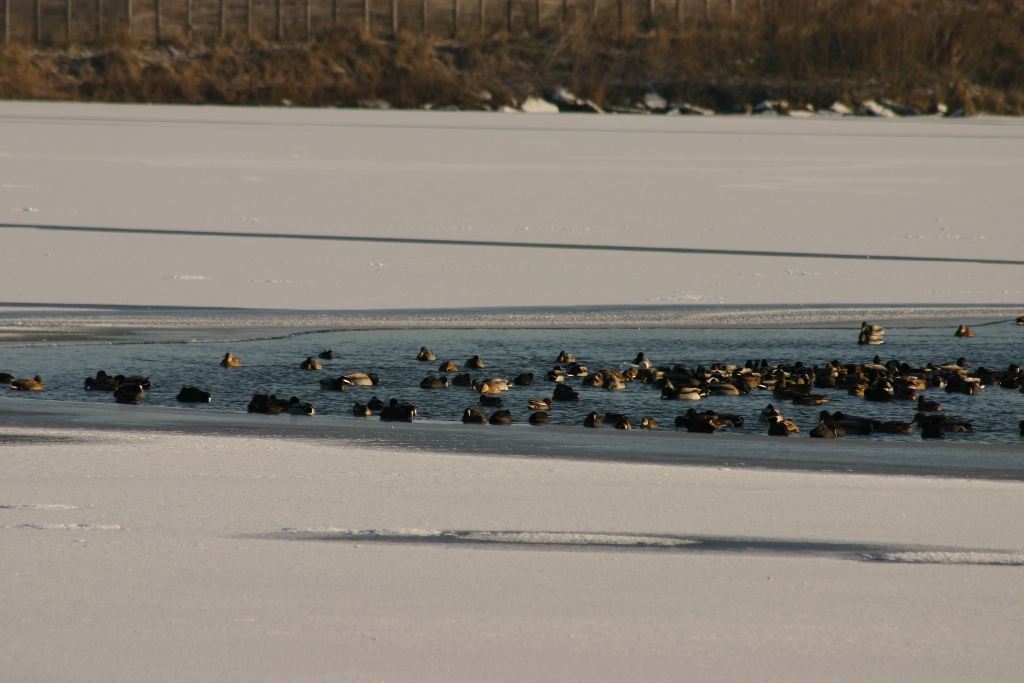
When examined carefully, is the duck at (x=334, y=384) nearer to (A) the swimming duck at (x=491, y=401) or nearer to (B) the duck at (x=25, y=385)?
(A) the swimming duck at (x=491, y=401)

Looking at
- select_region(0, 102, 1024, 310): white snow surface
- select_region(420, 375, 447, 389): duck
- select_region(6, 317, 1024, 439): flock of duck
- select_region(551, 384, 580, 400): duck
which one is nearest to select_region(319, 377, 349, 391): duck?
select_region(6, 317, 1024, 439): flock of duck

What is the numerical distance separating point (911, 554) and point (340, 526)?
1415mm

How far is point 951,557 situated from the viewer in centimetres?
348

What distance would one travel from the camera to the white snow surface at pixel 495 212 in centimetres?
908

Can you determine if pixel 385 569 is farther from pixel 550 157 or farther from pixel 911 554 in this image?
pixel 550 157

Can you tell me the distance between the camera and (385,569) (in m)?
3.33

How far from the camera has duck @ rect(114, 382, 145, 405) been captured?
5613 millimetres

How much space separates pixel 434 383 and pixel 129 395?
123 cm

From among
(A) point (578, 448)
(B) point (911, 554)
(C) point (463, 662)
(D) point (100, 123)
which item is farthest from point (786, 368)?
(D) point (100, 123)

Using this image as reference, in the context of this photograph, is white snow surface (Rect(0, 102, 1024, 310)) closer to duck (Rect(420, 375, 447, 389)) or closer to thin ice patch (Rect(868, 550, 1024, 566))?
duck (Rect(420, 375, 447, 389))

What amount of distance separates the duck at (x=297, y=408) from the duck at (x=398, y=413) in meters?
0.29

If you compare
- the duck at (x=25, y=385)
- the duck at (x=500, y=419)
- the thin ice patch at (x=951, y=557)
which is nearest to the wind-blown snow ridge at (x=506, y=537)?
the thin ice patch at (x=951, y=557)

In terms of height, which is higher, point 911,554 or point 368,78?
point 368,78

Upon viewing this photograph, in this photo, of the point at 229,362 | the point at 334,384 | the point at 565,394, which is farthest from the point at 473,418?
the point at 229,362
